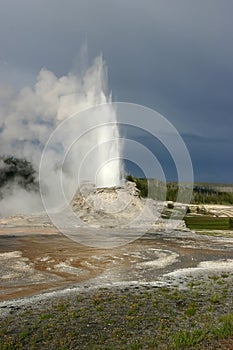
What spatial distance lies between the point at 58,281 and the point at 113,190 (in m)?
62.4

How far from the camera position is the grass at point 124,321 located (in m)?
13.3

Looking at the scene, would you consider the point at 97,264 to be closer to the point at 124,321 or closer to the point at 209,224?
the point at 124,321

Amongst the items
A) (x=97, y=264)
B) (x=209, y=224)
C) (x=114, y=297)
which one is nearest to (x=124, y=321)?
(x=114, y=297)

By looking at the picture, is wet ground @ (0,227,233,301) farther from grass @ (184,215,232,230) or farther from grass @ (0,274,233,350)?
grass @ (184,215,232,230)

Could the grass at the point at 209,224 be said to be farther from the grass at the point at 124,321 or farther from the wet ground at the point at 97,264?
the grass at the point at 124,321

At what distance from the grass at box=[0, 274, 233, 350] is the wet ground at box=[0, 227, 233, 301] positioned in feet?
12.8

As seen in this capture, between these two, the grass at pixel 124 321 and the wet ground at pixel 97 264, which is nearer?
the grass at pixel 124 321

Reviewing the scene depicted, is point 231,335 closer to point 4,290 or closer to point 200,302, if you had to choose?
point 200,302

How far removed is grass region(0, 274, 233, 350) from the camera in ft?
43.7

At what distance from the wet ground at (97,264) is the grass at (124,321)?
3.89 m

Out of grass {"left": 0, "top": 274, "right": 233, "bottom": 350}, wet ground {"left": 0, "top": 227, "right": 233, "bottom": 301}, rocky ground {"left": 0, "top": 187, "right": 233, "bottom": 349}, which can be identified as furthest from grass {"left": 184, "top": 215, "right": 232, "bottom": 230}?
grass {"left": 0, "top": 274, "right": 233, "bottom": 350}

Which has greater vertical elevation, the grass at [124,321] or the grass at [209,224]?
the grass at [209,224]

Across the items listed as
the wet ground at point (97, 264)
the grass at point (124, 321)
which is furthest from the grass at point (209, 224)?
the grass at point (124, 321)

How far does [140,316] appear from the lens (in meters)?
16.7
